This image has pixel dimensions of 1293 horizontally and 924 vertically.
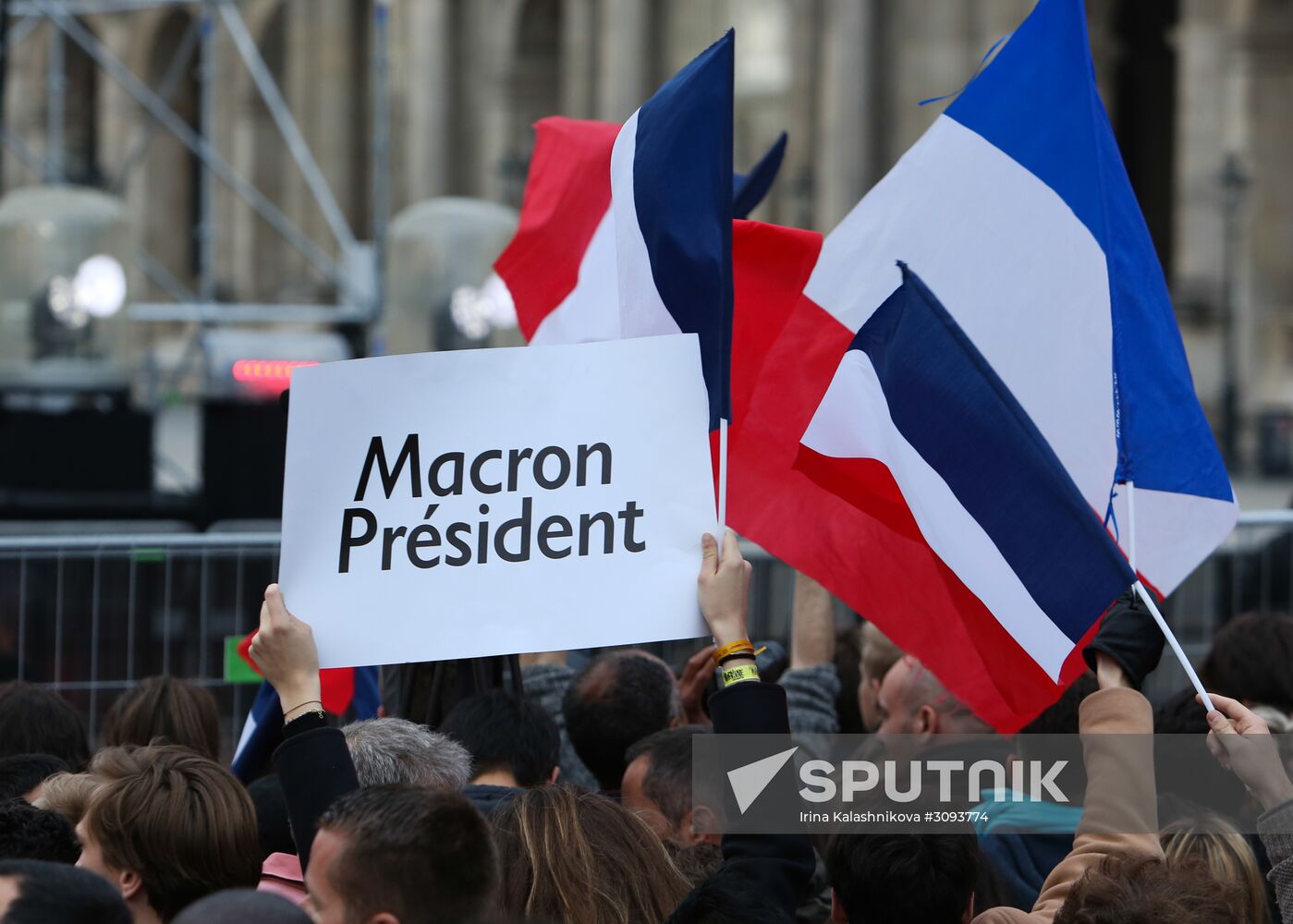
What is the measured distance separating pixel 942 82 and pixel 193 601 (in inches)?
847

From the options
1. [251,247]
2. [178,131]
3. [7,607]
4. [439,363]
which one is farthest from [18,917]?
[251,247]

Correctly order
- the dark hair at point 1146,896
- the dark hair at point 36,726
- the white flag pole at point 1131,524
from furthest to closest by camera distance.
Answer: the dark hair at point 36,726 < the white flag pole at point 1131,524 < the dark hair at point 1146,896

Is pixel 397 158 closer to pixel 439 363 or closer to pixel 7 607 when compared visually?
pixel 7 607

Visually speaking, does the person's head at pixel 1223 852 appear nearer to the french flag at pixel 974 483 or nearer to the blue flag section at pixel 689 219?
the french flag at pixel 974 483

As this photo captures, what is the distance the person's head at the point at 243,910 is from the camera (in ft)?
9.70

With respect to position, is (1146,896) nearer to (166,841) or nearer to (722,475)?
(722,475)

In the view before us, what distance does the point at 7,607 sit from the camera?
28.2ft

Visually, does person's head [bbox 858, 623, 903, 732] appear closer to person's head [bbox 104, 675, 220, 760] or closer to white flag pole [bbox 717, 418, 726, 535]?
white flag pole [bbox 717, 418, 726, 535]

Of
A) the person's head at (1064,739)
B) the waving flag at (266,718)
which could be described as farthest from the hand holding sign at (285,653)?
the person's head at (1064,739)

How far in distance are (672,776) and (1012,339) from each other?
1357 millimetres

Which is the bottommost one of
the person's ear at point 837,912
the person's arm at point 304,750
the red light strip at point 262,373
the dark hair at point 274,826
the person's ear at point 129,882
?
the dark hair at point 274,826

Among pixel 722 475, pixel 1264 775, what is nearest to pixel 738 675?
pixel 722 475

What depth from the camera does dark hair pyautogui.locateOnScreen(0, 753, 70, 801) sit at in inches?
181

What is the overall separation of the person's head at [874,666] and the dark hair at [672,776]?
141cm
